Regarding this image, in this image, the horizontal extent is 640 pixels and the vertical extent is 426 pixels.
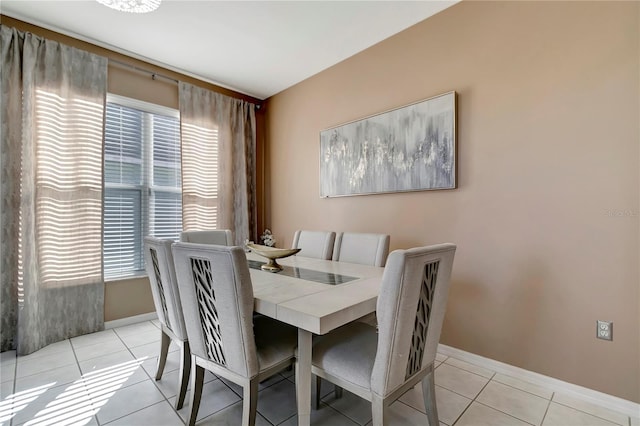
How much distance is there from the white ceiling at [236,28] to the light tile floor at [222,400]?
8.79 ft

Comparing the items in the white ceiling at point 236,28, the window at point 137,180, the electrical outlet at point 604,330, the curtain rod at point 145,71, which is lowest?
the electrical outlet at point 604,330

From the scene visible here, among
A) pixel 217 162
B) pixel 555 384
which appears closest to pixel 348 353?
pixel 555 384

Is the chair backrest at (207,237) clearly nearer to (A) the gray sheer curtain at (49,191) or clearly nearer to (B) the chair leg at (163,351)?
(B) the chair leg at (163,351)

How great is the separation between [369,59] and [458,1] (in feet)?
2.80

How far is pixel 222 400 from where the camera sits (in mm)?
1710

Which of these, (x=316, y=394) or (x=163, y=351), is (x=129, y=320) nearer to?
(x=163, y=351)

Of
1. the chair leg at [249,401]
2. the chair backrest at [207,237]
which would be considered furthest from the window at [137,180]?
the chair leg at [249,401]

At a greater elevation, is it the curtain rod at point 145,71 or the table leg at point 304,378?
the curtain rod at point 145,71

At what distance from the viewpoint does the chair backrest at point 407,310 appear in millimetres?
1103

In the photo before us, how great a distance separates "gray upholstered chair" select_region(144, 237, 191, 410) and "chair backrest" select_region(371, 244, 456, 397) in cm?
107

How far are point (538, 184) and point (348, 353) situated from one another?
159cm

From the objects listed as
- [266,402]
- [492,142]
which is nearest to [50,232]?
[266,402]

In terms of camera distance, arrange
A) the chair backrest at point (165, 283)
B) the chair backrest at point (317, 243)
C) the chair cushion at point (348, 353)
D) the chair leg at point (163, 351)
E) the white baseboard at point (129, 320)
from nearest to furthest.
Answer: the chair cushion at point (348, 353) → the chair backrest at point (165, 283) → the chair leg at point (163, 351) → the chair backrest at point (317, 243) → the white baseboard at point (129, 320)

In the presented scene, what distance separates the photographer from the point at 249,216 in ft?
13.0
